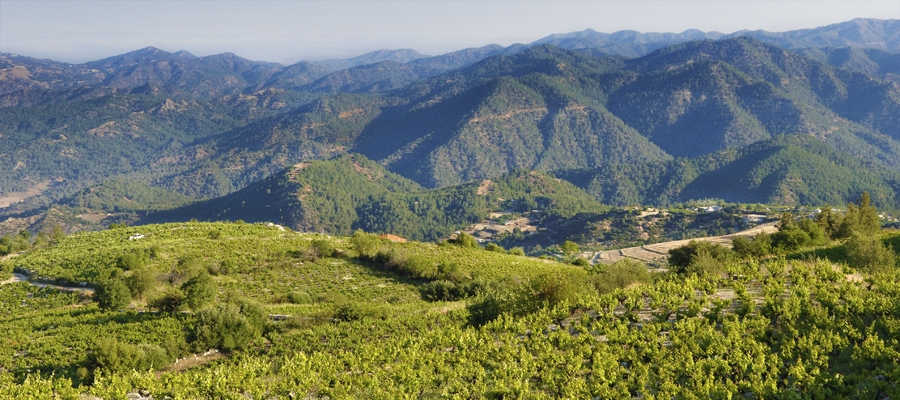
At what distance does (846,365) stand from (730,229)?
203 m

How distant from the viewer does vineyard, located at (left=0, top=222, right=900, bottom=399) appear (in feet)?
57.3

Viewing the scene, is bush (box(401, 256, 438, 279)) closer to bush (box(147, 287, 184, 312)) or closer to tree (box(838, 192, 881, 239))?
bush (box(147, 287, 184, 312))

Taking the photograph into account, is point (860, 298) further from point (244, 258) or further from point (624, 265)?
point (244, 258)

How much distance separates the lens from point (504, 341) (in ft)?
74.9

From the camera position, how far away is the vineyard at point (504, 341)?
57.3 feet

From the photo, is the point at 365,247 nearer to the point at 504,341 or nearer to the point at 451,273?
the point at 451,273

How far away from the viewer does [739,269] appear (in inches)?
1126

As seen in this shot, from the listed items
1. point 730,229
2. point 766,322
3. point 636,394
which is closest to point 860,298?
point 766,322

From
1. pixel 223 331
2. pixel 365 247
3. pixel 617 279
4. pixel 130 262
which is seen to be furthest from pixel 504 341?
pixel 130 262

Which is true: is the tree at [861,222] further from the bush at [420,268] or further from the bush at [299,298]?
the bush at [299,298]

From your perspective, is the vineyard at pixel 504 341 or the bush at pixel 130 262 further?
the bush at pixel 130 262

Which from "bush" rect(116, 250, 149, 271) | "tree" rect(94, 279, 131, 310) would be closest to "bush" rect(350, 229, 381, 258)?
"bush" rect(116, 250, 149, 271)

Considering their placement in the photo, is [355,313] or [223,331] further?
[355,313]

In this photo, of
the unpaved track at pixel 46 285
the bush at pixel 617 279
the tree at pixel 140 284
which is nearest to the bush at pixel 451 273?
the bush at pixel 617 279
